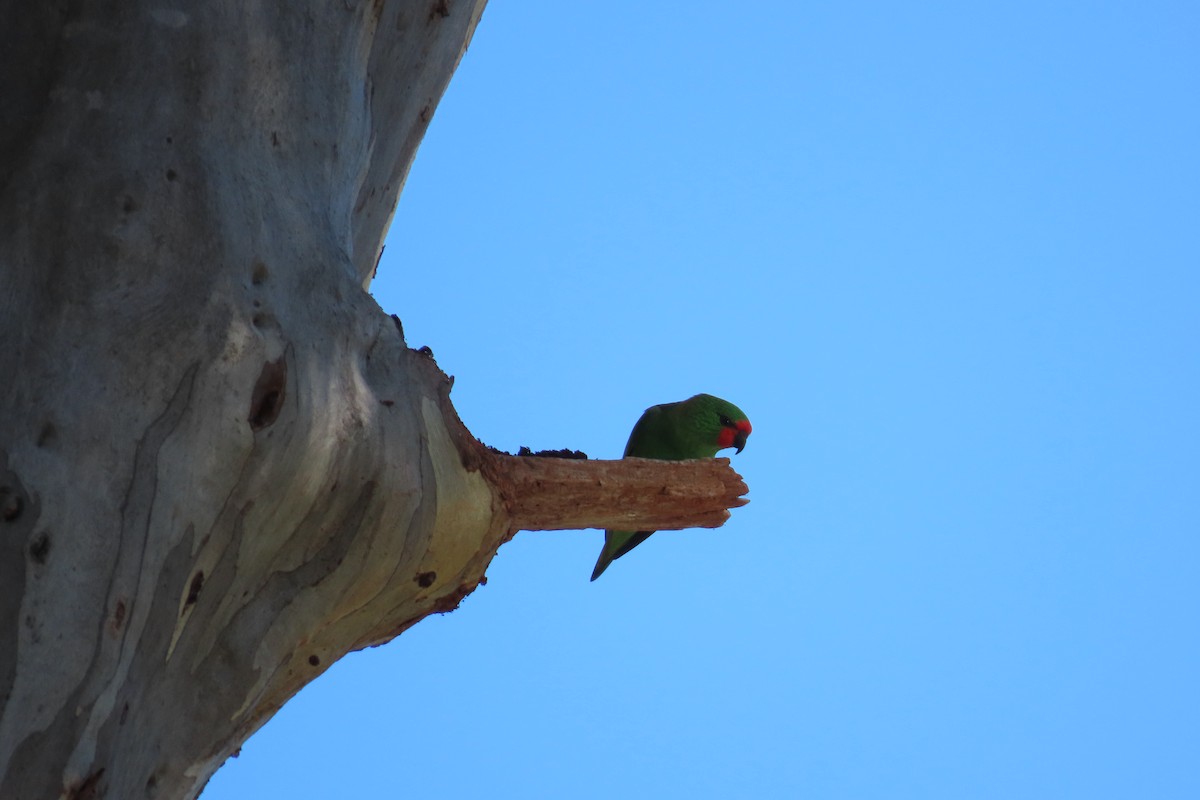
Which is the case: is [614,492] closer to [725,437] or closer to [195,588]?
[195,588]

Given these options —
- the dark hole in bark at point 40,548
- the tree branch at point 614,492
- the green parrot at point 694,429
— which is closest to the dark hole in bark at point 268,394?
the dark hole in bark at point 40,548

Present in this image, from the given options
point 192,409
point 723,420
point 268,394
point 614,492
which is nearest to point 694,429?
point 723,420

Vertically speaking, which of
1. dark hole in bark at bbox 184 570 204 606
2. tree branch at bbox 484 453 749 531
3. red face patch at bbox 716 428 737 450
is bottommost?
dark hole in bark at bbox 184 570 204 606

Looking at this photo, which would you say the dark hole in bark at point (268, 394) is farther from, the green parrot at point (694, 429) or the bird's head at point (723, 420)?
the bird's head at point (723, 420)

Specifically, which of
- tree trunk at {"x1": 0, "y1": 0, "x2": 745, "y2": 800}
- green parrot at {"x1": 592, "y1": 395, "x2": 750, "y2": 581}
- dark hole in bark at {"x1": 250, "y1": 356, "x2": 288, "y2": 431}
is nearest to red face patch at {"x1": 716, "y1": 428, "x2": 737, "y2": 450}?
green parrot at {"x1": 592, "y1": 395, "x2": 750, "y2": 581}

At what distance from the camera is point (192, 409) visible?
2.11 metres

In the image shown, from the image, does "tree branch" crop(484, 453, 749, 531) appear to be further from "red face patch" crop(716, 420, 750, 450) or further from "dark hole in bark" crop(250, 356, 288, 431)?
"red face patch" crop(716, 420, 750, 450)

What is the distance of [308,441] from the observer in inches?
91.2

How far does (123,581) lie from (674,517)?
1991mm

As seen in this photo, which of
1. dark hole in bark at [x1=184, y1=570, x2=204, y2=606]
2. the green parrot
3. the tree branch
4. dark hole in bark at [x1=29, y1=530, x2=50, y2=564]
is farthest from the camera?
the green parrot

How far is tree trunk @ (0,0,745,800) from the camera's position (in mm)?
1931

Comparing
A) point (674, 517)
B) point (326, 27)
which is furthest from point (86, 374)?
point (674, 517)

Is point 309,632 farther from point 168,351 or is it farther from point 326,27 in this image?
point 326,27

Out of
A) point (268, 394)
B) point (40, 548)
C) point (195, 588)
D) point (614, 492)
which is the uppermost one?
point (614, 492)
